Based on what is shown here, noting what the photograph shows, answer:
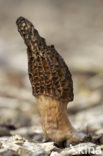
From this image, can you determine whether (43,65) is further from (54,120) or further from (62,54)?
(62,54)

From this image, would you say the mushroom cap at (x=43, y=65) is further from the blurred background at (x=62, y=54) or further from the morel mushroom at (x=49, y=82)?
the blurred background at (x=62, y=54)

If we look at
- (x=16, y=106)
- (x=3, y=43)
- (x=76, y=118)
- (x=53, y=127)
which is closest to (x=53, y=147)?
(x=53, y=127)

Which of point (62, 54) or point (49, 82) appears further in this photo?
point (62, 54)

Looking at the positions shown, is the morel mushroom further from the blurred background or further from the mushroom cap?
the blurred background

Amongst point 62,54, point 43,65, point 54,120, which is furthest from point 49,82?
point 62,54

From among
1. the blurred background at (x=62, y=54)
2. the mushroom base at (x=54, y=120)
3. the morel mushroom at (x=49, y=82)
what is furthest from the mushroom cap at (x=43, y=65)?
the blurred background at (x=62, y=54)

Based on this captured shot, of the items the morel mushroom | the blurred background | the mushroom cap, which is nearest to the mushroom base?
the morel mushroom

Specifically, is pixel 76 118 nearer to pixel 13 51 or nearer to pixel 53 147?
pixel 53 147
